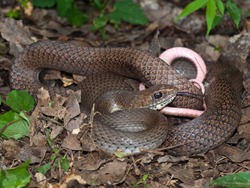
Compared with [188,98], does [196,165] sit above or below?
below

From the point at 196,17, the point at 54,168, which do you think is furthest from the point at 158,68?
the point at 196,17

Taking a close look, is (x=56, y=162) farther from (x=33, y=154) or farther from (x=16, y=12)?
(x=16, y=12)

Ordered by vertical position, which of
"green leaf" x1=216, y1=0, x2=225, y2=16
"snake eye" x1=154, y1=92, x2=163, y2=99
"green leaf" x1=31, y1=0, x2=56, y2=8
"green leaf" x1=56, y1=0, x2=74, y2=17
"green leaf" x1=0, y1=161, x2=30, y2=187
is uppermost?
"green leaf" x1=216, y1=0, x2=225, y2=16

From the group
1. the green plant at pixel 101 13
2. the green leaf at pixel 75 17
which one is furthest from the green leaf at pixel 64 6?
the green leaf at pixel 75 17

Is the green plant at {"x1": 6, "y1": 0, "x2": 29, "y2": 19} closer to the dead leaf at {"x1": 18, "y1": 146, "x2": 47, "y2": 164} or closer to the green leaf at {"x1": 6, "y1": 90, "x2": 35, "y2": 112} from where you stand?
the green leaf at {"x1": 6, "y1": 90, "x2": 35, "y2": 112}

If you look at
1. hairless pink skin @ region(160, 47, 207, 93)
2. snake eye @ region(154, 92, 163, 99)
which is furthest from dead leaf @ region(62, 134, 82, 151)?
hairless pink skin @ region(160, 47, 207, 93)

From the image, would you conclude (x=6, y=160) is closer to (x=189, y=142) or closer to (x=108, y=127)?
(x=108, y=127)

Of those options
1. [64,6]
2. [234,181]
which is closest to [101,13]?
[64,6]
